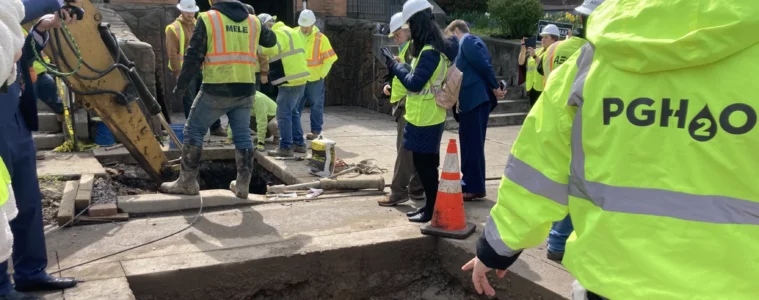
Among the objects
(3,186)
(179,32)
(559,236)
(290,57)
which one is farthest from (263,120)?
(3,186)

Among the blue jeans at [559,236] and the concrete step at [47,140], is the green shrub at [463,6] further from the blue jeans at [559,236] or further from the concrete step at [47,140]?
the blue jeans at [559,236]

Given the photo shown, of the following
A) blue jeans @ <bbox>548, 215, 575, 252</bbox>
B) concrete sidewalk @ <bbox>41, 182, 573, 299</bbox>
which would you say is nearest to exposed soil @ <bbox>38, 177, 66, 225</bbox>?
concrete sidewalk @ <bbox>41, 182, 573, 299</bbox>

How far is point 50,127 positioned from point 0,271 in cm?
550

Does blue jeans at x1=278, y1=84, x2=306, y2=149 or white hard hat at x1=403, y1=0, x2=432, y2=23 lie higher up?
white hard hat at x1=403, y1=0, x2=432, y2=23

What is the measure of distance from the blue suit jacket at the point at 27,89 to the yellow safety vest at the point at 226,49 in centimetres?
162

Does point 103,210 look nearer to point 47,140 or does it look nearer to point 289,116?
point 289,116

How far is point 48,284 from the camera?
348cm

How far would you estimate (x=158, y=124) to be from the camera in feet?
26.0

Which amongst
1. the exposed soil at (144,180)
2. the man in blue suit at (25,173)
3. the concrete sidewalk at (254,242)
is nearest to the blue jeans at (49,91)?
the exposed soil at (144,180)

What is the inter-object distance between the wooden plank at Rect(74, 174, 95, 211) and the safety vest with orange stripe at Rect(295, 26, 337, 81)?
11.3 ft

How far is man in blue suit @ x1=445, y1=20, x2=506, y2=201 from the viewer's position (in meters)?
5.59

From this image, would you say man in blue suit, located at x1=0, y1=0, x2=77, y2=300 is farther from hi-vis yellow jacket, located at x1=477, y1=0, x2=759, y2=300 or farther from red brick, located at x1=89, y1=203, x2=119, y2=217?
hi-vis yellow jacket, located at x1=477, y1=0, x2=759, y2=300

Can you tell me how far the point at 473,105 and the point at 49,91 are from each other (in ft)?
16.0

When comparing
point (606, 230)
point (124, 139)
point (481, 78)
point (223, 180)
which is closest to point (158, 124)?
point (223, 180)
